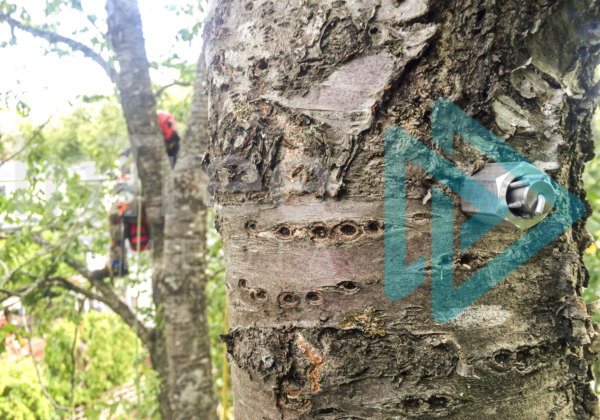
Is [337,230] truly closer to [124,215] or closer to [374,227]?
[374,227]

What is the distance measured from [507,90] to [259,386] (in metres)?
0.58

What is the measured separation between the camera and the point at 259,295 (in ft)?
2.19

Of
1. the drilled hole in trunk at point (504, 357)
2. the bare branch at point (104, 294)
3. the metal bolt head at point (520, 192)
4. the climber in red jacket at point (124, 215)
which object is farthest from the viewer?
the climber in red jacket at point (124, 215)

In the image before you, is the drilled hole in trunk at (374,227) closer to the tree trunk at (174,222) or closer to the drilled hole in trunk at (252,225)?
the drilled hole in trunk at (252,225)

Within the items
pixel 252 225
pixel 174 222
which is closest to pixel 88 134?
pixel 174 222

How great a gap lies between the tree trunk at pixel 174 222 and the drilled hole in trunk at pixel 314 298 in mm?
2026

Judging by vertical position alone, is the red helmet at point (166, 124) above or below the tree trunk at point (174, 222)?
above

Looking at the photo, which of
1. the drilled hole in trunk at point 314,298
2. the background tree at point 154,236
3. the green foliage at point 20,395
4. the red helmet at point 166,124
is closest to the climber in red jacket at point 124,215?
the red helmet at point 166,124

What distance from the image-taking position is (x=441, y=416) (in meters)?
0.59

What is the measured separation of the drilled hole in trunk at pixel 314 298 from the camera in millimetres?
615

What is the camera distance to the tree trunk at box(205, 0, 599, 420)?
58cm

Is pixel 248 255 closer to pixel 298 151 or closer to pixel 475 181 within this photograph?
pixel 298 151

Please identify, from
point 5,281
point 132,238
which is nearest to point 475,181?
point 5,281

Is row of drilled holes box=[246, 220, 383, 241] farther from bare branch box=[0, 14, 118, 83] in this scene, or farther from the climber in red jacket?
the climber in red jacket
